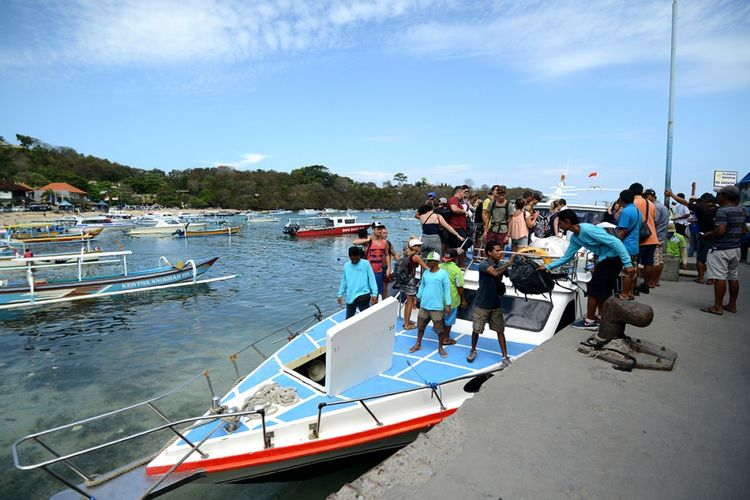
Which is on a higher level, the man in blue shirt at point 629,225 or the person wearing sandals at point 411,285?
the man in blue shirt at point 629,225

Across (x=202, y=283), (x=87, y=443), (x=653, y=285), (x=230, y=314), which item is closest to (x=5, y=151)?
(x=202, y=283)

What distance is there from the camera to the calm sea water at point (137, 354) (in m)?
6.50

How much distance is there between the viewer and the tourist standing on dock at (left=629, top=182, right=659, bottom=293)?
6957mm

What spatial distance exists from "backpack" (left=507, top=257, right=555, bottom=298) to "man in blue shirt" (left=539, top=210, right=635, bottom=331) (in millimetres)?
319

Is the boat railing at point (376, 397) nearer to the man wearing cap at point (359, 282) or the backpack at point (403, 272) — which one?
the man wearing cap at point (359, 282)

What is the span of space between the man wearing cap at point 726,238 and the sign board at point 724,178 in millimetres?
11777

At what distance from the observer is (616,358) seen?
4.38m

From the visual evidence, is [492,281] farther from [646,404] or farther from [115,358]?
[115,358]

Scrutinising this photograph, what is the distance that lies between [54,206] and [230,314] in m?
81.5

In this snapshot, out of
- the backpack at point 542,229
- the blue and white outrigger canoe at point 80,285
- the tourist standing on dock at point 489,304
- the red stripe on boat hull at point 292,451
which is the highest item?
the backpack at point 542,229

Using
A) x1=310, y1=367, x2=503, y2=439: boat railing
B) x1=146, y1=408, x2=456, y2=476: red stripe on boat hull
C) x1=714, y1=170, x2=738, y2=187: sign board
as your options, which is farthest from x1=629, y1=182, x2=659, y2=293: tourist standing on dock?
x1=714, y1=170, x2=738, y2=187: sign board

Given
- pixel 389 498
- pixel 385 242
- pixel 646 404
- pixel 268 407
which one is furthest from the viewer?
pixel 385 242

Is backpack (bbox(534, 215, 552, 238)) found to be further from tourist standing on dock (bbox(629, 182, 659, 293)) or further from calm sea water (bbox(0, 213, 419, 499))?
calm sea water (bbox(0, 213, 419, 499))

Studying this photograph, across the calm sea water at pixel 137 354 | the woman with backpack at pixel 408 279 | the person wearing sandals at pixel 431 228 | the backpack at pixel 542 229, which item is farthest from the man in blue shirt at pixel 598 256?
the backpack at pixel 542 229
